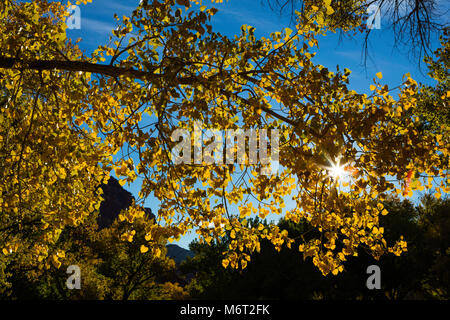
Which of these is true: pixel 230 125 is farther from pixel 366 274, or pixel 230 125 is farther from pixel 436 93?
pixel 366 274

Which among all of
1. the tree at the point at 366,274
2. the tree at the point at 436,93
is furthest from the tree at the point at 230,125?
the tree at the point at 366,274

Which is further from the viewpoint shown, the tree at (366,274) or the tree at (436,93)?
the tree at (366,274)

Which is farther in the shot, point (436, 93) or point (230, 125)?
point (436, 93)

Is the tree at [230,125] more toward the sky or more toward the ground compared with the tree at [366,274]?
more toward the sky

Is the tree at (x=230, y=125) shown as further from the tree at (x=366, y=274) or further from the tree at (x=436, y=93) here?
the tree at (x=366, y=274)

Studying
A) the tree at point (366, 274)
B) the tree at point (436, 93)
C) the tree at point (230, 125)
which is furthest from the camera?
the tree at point (366, 274)

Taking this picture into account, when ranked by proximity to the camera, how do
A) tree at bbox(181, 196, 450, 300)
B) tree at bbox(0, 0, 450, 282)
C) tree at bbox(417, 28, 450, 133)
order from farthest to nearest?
tree at bbox(181, 196, 450, 300) → tree at bbox(417, 28, 450, 133) → tree at bbox(0, 0, 450, 282)

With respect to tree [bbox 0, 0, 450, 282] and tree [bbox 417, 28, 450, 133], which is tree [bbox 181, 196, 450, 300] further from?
tree [bbox 0, 0, 450, 282]

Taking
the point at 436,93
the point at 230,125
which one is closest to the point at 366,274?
the point at 436,93

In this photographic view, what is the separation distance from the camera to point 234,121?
190 inches

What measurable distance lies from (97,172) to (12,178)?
1806mm

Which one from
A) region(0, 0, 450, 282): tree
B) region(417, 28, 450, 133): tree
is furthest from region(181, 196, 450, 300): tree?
region(0, 0, 450, 282): tree

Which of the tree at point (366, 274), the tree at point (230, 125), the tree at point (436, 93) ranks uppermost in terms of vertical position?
the tree at point (436, 93)
